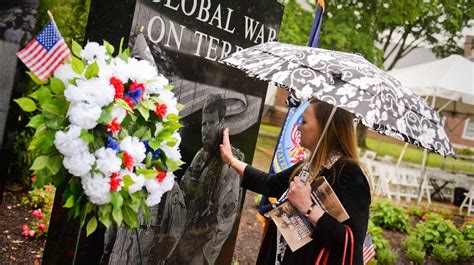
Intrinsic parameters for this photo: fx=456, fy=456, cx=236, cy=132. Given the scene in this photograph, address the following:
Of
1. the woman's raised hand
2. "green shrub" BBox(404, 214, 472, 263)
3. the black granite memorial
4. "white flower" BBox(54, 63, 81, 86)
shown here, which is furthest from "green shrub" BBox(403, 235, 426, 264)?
"white flower" BBox(54, 63, 81, 86)

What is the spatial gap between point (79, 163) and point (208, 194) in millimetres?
1777

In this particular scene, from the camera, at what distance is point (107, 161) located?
1.96m

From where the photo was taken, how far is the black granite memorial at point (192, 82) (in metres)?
2.73

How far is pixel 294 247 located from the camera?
2.64m

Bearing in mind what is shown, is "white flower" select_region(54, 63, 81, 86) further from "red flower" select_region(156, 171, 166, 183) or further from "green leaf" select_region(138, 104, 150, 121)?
"red flower" select_region(156, 171, 166, 183)

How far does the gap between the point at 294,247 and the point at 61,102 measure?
4.96ft

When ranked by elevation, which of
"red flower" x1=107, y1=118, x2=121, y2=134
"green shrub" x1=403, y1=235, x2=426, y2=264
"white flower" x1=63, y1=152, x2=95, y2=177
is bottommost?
"green shrub" x1=403, y1=235, x2=426, y2=264

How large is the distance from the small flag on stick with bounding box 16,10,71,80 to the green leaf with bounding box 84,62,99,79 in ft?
1.07

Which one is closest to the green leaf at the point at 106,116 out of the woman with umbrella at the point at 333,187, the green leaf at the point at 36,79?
the green leaf at the point at 36,79

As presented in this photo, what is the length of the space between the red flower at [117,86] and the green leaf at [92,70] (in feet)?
0.26

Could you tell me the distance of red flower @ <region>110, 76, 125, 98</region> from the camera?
78.5 inches

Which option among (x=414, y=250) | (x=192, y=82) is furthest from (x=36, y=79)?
(x=414, y=250)

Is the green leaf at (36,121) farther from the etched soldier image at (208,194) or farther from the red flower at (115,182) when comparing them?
the etched soldier image at (208,194)

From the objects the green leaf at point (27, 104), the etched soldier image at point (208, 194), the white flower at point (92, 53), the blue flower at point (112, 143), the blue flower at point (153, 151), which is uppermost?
the white flower at point (92, 53)
